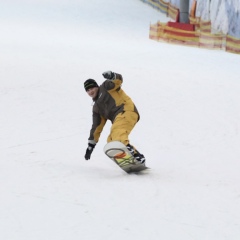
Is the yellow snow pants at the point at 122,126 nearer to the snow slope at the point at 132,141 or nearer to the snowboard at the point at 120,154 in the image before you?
the snowboard at the point at 120,154

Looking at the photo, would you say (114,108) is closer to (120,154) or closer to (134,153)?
(134,153)

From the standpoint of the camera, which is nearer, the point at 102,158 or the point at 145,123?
the point at 102,158

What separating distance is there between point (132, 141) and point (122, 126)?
2.34m

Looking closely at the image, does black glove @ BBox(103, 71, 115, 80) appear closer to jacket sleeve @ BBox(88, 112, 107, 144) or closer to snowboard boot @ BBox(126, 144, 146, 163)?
jacket sleeve @ BBox(88, 112, 107, 144)

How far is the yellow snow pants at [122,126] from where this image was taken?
20.9ft

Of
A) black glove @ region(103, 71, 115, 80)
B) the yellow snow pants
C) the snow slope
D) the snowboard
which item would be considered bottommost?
the snow slope

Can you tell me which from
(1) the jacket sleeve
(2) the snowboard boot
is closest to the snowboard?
(2) the snowboard boot

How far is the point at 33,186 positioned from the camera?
5.91 meters

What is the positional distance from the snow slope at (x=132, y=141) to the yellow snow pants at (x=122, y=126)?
1.35 ft

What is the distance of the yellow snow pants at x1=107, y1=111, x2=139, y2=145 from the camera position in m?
6.36

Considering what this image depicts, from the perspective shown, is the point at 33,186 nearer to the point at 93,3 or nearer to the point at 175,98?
the point at 175,98

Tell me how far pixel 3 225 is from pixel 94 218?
0.70m

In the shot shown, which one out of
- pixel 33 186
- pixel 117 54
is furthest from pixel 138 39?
pixel 33 186

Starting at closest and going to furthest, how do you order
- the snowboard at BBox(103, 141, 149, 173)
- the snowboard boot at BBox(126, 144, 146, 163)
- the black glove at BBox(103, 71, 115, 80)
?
the snowboard at BBox(103, 141, 149, 173) < the black glove at BBox(103, 71, 115, 80) < the snowboard boot at BBox(126, 144, 146, 163)
